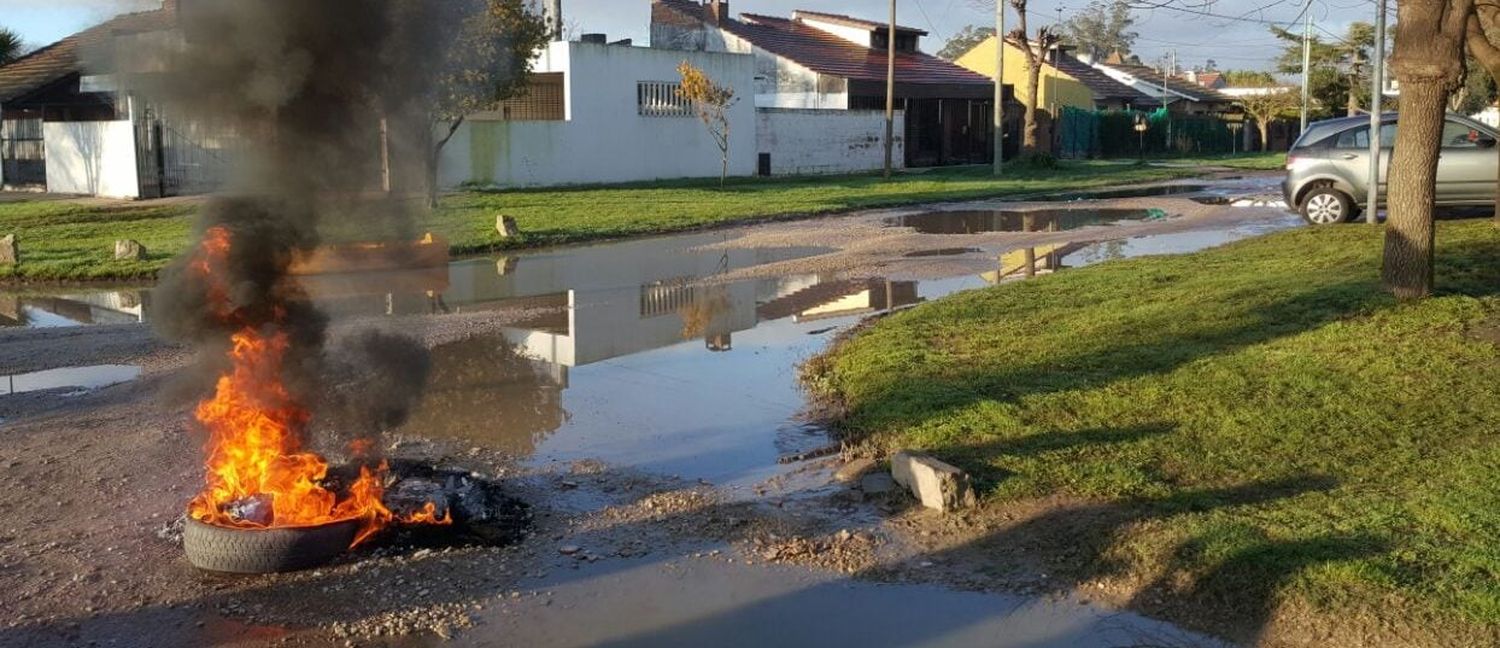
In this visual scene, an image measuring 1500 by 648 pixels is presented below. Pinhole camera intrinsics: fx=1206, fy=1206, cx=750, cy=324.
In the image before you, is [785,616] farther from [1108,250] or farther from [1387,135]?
[1387,135]

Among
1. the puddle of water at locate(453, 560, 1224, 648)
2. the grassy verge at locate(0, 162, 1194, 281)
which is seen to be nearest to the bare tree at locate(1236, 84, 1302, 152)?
the grassy verge at locate(0, 162, 1194, 281)

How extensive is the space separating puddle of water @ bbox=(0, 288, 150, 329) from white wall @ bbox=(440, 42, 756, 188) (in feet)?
41.2

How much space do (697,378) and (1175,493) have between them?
437 cm

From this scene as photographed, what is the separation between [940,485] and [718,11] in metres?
38.8

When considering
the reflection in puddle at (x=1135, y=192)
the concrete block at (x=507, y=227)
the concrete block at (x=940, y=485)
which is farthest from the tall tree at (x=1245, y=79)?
the concrete block at (x=940, y=485)

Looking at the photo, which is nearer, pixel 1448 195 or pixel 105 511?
pixel 105 511

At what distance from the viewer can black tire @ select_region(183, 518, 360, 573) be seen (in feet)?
17.3

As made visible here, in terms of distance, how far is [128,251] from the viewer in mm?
15984

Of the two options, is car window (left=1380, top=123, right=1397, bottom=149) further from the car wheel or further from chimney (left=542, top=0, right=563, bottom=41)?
chimney (left=542, top=0, right=563, bottom=41)

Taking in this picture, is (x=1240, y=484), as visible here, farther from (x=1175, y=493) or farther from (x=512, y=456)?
(x=512, y=456)

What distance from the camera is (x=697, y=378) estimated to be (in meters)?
9.52

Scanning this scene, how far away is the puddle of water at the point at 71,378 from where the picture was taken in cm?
912

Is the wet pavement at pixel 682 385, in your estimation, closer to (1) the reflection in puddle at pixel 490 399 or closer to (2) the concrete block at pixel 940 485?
(1) the reflection in puddle at pixel 490 399

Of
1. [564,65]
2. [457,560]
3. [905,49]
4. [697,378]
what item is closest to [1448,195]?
[697,378]
